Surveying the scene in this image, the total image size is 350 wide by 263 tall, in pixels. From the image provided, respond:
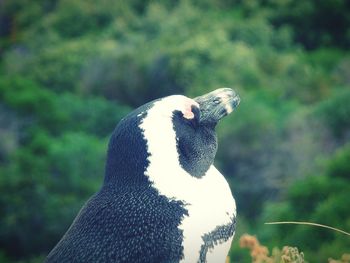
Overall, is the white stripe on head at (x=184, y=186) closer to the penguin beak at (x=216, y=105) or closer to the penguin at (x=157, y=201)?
the penguin at (x=157, y=201)

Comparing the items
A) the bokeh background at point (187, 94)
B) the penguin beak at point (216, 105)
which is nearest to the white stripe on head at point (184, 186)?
the penguin beak at point (216, 105)

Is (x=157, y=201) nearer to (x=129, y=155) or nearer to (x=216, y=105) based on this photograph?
(x=129, y=155)

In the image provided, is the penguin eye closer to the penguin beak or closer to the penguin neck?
the penguin beak

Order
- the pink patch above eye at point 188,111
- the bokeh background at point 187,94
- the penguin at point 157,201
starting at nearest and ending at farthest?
1. the penguin at point 157,201
2. the pink patch above eye at point 188,111
3. the bokeh background at point 187,94

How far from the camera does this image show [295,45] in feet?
62.4

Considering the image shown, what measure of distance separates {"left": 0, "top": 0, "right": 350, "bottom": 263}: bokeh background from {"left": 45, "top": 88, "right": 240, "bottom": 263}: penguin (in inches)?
125

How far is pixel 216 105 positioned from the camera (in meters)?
2.84

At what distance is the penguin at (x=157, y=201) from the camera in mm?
2537

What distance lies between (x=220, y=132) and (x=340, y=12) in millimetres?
8041

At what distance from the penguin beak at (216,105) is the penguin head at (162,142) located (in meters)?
0.02

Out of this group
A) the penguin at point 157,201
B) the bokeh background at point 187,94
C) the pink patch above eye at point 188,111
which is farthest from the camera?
the bokeh background at point 187,94

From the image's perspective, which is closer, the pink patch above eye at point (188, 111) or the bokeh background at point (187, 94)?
the pink patch above eye at point (188, 111)

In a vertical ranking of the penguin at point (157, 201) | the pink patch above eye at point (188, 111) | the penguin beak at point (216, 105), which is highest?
the penguin beak at point (216, 105)

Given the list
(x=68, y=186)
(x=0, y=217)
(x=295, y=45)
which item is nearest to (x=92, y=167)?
(x=68, y=186)
